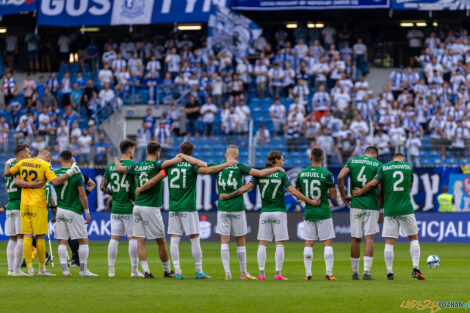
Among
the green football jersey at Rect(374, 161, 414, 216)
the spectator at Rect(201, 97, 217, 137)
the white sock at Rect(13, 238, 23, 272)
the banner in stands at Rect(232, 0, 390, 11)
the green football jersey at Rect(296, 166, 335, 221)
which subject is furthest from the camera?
the banner in stands at Rect(232, 0, 390, 11)

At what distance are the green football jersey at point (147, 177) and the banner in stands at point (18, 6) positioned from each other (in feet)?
86.3

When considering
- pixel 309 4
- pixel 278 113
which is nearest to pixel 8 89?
pixel 278 113

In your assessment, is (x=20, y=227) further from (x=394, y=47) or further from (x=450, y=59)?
(x=394, y=47)

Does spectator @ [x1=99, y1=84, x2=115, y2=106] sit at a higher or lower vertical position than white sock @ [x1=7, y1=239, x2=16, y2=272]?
higher

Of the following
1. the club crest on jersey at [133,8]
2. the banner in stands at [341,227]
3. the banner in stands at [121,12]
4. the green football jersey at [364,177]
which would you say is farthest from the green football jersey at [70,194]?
the club crest on jersey at [133,8]

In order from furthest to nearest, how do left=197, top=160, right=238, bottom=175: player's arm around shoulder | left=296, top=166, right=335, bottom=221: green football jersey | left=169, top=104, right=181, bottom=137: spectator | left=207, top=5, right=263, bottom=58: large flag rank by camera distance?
left=207, top=5, right=263, bottom=58: large flag
left=169, top=104, right=181, bottom=137: spectator
left=296, top=166, right=335, bottom=221: green football jersey
left=197, top=160, right=238, bottom=175: player's arm around shoulder

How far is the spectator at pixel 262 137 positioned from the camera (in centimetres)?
3162

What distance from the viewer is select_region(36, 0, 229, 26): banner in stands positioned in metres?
39.7

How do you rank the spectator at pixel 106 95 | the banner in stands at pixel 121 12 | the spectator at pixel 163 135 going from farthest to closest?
the banner in stands at pixel 121 12, the spectator at pixel 106 95, the spectator at pixel 163 135

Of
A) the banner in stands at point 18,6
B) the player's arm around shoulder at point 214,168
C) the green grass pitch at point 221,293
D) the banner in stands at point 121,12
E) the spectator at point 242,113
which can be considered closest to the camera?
the green grass pitch at point 221,293

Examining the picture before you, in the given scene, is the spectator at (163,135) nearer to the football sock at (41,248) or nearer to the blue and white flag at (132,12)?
the blue and white flag at (132,12)

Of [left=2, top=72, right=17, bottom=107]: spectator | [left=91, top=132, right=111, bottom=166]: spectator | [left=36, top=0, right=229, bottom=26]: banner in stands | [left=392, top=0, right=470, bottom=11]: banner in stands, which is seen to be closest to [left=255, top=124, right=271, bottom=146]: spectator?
[left=91, top=132, right=111, bottom=166]: spectator

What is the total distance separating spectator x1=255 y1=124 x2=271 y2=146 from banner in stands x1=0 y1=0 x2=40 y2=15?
13614mm

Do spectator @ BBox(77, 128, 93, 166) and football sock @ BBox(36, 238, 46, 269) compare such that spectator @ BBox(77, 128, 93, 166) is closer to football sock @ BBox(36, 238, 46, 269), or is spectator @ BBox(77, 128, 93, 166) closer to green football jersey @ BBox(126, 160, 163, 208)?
football sock @ BBox(36, 238, 46, 269)
